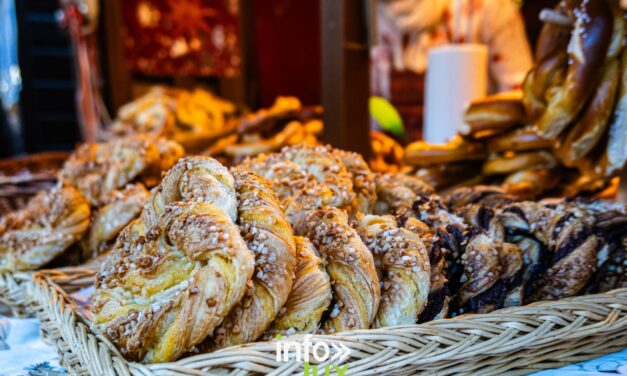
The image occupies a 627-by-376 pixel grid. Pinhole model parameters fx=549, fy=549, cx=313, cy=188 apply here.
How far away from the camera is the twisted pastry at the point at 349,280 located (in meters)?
1.29

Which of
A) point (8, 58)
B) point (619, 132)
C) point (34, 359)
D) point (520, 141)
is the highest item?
point (8, 58)

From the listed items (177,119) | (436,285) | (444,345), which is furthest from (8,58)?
(444,345)

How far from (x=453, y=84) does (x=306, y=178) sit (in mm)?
2083

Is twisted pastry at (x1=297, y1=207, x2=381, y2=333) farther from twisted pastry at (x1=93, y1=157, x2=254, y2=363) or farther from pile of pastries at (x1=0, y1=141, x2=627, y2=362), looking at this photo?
twisted pastry at (x1=93, y1=157, x2=254, y2=363)

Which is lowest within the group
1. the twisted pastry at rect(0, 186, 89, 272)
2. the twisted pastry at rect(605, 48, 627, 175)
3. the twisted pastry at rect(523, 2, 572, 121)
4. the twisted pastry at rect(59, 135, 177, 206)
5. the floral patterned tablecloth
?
the floral patterned tablecloth

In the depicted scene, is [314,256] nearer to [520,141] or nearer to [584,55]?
[584,55]

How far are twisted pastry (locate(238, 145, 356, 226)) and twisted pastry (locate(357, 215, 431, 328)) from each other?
0.96 ft

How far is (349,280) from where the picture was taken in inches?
51.7

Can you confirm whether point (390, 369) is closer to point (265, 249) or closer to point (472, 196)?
point (265, 249)

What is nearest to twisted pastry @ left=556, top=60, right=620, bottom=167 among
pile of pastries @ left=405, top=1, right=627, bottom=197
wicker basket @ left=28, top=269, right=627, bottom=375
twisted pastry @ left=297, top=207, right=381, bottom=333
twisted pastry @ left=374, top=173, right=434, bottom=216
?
pile of pastries @ left=405, top=1, right=627, bottom=197

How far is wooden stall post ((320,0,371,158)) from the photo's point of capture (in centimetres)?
264

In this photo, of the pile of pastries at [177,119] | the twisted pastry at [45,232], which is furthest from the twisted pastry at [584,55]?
the pile of pastries at [177,119]

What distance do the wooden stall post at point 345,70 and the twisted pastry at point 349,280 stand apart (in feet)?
4.48

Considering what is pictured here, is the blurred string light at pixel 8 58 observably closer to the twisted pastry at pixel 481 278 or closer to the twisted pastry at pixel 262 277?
the twisted pastry at pixel 262 277
